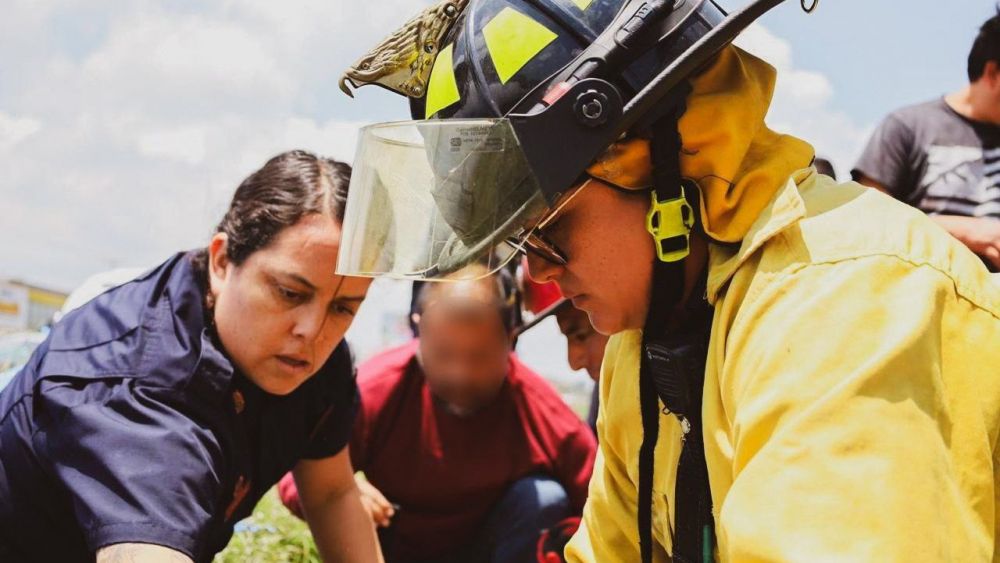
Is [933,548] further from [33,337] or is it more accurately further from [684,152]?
[33,337]

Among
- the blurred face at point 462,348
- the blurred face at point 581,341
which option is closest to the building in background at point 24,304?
the blurred face at point 462,348

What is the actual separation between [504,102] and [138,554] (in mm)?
1207

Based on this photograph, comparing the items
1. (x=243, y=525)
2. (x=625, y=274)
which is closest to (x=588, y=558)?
(x=625, y=274)

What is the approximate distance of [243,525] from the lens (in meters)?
4.48

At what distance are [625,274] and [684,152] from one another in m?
Answer: 0.24

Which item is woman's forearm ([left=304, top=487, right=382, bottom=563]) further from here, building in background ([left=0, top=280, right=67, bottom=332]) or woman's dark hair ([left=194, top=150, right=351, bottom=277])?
building in background ([left=0, top=280, right=67, bottom=332])

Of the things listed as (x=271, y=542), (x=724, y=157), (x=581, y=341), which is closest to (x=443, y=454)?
(x=581, y=341)

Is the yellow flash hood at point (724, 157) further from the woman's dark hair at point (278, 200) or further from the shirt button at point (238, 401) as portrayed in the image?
the shirt button at point (238, 401)

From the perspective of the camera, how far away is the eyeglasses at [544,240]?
1.65 metres

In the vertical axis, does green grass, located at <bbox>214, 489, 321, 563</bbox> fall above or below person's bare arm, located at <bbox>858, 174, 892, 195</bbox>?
below

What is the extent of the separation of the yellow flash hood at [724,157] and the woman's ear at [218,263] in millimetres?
1367

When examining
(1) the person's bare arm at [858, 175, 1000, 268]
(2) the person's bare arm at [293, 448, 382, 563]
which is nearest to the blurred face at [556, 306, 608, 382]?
(2) the person's bare arm at [293, 448, 382, 563]

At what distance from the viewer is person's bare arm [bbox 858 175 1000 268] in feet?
9.64

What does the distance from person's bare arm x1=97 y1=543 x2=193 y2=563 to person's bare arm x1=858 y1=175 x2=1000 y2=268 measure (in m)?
2.41
